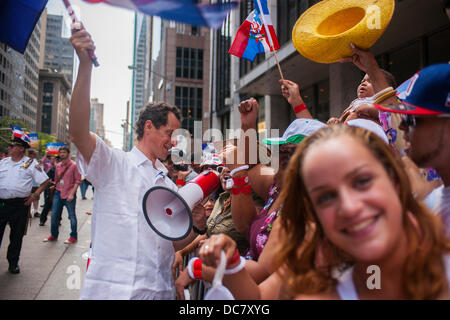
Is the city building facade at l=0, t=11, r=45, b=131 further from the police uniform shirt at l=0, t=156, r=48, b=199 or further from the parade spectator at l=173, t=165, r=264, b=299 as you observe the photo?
the parade spectator at l=173, t=165, r=264, b=299

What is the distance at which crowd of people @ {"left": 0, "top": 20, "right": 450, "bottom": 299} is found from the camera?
106 centimetres

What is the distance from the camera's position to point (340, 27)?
2.32 metres

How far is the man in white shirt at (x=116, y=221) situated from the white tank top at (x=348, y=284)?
116cm

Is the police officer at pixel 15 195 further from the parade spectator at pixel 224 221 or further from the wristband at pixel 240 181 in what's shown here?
the wristband at pixel 240 181

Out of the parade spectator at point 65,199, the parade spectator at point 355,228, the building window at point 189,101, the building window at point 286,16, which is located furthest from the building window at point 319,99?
the building window at point 189,101

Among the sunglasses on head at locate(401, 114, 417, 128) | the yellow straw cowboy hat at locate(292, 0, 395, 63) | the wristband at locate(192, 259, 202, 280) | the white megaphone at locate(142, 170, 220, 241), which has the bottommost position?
the wristband at locate(192, 259, 202, 280)

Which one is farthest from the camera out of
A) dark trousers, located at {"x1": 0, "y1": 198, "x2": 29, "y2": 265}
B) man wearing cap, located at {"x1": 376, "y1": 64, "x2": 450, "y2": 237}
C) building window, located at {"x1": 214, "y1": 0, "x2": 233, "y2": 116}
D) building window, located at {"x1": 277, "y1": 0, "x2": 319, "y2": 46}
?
building window, located at {"x1": 214, "y1": 0, "x2": 233, "y2": 116}

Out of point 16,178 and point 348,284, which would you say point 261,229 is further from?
point 16,178

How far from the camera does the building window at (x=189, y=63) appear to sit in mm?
47062

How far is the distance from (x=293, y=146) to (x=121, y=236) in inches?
47.6

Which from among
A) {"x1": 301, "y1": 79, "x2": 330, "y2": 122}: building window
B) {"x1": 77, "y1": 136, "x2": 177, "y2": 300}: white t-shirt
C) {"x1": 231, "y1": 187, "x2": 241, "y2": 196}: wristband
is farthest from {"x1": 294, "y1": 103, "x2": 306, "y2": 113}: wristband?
{"x1": 301, "y1": 79, "x2": 330, "y2": 122}: building window

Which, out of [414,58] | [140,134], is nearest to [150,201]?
[140,134]
